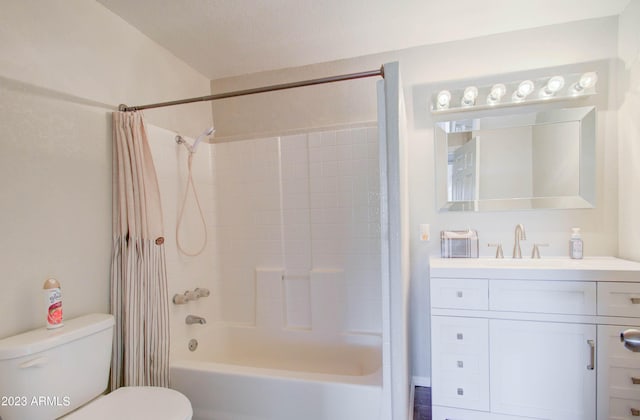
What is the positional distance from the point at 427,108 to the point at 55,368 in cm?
252

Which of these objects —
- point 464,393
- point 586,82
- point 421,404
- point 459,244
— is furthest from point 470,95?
point 421,404

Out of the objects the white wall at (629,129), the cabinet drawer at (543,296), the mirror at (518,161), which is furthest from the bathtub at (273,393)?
the white wall at (629,129)

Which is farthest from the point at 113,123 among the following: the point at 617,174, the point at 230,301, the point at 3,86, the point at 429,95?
the point at 617,174

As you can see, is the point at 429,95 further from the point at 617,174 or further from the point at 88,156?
the point at 88,156

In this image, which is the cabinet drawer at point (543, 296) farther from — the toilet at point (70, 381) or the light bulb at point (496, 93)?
the toilet at point (70, 381)

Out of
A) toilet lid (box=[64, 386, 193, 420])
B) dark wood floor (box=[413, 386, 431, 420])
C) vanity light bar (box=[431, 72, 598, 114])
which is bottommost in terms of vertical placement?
dark wood floor (box=[413, 386, 431, 420])

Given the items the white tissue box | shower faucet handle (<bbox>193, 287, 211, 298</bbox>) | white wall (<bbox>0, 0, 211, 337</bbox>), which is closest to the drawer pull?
the white tissue box

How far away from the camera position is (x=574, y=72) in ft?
6.09

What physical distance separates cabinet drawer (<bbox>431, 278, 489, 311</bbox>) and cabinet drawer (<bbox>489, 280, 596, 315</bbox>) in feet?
0.14

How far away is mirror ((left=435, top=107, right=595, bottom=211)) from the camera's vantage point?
187 cm

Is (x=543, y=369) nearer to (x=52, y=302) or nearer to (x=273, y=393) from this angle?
(x=273, y=393)

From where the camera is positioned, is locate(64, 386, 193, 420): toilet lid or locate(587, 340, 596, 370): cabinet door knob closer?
locate(64, 386, 193, 420): toilet lid

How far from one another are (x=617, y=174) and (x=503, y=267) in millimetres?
1018

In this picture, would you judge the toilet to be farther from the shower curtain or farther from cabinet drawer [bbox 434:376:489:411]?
cabinet drawer [bbox 434:376:489:411]
